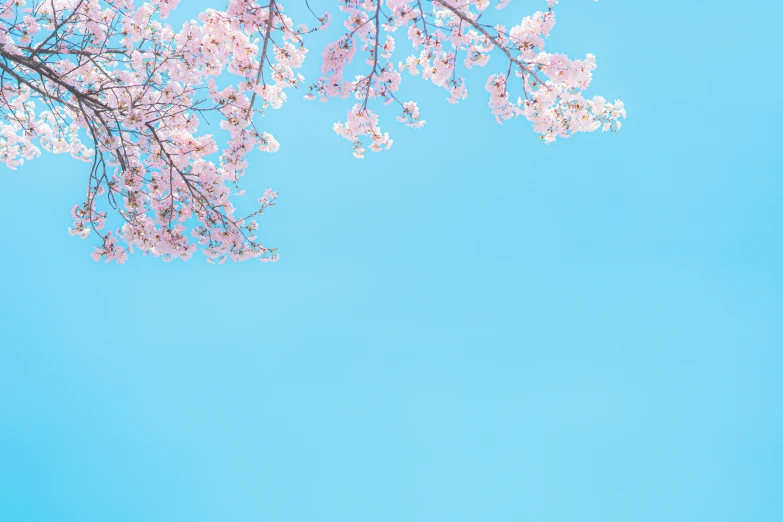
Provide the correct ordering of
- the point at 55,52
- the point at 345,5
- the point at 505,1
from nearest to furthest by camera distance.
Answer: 1. the point at 55,52
2. the point at 505,1
3. the point at 345,5

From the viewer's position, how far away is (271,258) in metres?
6.77

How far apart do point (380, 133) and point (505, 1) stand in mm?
2563

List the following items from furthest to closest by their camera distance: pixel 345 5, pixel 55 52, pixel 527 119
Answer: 1. pixel 527 119
2. pixel 345 5
3. pixel 55 52

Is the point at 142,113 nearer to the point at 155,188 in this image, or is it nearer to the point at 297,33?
the point at 155,188

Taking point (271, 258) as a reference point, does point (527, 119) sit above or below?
above

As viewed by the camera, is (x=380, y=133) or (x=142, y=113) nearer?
(x=142, y=113)

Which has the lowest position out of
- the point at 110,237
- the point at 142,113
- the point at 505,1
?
the point at 110,237

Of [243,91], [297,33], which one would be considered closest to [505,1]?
[297,33]


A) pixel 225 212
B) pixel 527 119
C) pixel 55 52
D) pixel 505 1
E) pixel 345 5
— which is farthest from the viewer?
pixel 225 212

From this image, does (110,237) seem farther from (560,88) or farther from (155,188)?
(560,88)

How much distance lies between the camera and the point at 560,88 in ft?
18.6

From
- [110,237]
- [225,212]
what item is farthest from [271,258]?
[110,237]

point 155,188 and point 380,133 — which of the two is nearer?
point 155,188

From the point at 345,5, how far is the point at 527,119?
3088mm
